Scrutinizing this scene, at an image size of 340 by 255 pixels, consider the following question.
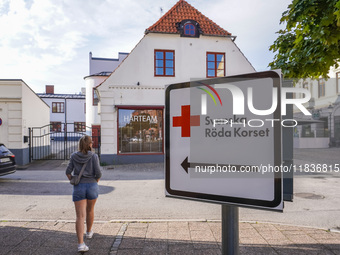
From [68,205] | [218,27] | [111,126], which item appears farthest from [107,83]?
[68,205]

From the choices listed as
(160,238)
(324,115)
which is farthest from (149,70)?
(324,115)

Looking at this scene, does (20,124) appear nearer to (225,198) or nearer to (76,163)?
(76,163)

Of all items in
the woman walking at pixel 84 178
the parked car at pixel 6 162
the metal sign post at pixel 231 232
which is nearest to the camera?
the metal sign post at pixel 231 232

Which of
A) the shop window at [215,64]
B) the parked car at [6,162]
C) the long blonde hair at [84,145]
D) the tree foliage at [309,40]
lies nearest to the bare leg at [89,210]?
the long blonde hair at [84,145]

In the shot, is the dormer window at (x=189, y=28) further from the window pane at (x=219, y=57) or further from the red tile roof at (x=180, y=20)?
the window pane at (x=219, y=57)

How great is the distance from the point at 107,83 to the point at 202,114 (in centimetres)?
1365

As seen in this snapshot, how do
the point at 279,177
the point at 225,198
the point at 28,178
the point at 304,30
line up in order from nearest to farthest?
1. the point at 279,177
2. the point at 225,198
3. the point at 304,30
4. the point at 28,178

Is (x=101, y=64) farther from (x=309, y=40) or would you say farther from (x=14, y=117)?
(x=309, y=40)

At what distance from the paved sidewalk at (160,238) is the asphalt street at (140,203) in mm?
590

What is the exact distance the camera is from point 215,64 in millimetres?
15531

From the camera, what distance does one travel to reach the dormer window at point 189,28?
15137 millimetres

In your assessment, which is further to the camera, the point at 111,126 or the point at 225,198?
the point at 111,126

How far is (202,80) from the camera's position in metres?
1.49

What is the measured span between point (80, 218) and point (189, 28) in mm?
13640
